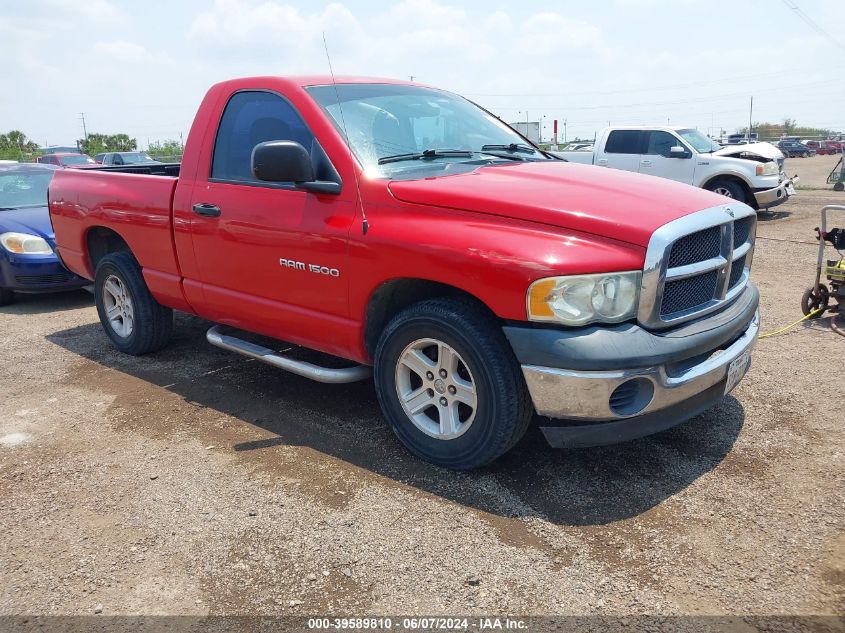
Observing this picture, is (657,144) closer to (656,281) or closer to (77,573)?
(656,281)

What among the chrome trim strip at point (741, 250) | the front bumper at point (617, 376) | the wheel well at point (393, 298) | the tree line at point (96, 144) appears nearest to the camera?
the front bumper at point (617, 376)

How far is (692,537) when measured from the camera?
2967 mm

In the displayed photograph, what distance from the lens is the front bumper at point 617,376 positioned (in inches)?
117

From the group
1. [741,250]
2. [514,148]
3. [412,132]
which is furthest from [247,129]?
[741,250]

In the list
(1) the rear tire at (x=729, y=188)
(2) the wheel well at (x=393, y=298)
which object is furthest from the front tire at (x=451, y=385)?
(1) the rear tire at (x=729, y=188)

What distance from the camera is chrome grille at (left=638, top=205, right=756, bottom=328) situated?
304 centimetres

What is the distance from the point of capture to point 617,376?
2967 millimetres

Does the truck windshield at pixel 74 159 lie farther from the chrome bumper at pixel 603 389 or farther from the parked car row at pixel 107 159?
the chrome bumper at pixel 603 389

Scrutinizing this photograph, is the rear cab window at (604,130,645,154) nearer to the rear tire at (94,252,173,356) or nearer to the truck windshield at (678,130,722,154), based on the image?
the truck windshield at (678,130,722,154)

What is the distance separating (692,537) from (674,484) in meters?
0.46

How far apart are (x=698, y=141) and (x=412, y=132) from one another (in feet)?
38.8

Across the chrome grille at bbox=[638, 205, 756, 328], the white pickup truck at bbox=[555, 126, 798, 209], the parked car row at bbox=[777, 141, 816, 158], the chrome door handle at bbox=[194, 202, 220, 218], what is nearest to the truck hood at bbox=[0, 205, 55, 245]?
the chrome door handle at bbox=[194, 202, 220, 218]

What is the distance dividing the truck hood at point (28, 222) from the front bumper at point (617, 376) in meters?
6.33

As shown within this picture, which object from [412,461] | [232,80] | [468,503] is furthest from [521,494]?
[232,80]
